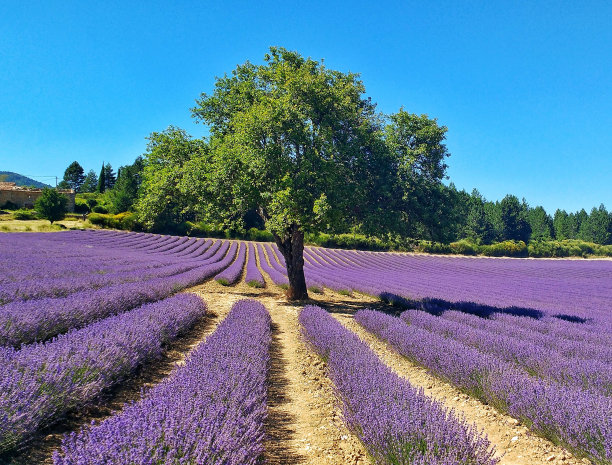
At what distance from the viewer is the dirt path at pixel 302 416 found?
2.92 metres

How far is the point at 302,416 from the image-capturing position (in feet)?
12.2

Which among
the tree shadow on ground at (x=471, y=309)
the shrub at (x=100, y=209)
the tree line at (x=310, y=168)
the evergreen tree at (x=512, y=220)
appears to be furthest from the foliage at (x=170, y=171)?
the evergreen tree at (x=512, y=220)

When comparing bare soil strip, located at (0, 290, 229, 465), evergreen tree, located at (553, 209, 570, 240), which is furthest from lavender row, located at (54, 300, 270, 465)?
evergreen tree, located at (553, 209, 570, 240)

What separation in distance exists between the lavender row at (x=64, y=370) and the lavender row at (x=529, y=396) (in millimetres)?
3973

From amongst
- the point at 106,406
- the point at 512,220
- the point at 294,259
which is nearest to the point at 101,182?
the point at 294,259

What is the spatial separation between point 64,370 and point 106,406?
1.93ft

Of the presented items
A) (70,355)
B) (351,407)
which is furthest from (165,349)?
(351,407)

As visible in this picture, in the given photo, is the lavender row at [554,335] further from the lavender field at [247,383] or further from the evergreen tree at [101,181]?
the evergreen tree at [101,181]

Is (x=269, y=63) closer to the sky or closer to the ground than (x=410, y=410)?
closer to the sky

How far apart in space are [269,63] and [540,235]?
89.8 metres

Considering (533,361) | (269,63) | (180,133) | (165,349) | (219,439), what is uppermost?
(269,63)

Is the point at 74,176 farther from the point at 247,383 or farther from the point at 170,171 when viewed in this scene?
the point at 247,383

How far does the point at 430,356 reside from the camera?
5.13 meters

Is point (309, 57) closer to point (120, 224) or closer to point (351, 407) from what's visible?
point (351, 407)
